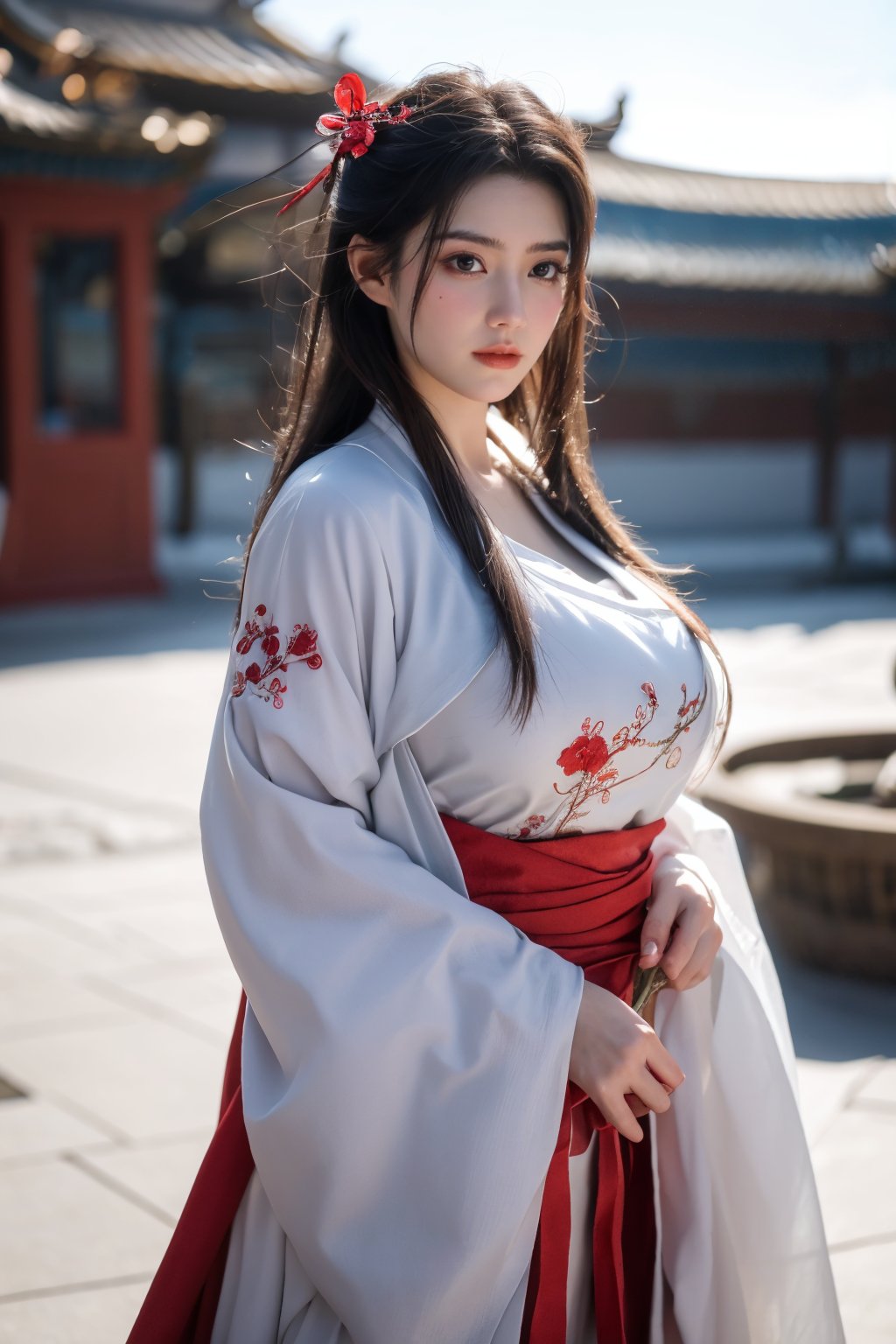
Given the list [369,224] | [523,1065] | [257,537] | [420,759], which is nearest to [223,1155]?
[523,1065]

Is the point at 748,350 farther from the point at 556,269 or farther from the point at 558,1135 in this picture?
the point at 558,1135

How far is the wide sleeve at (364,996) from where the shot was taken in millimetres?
1301

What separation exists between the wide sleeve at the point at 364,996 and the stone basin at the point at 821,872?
6.62ft

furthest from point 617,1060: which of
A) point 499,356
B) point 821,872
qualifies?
point 821,872

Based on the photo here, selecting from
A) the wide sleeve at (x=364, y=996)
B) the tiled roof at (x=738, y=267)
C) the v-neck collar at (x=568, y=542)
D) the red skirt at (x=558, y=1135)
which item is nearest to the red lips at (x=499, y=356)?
the v-neck collar at (x=568, y=542)

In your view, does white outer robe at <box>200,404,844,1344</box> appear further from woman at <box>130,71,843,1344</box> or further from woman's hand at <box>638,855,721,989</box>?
woman's hand at <box>638,855,721,989</box>

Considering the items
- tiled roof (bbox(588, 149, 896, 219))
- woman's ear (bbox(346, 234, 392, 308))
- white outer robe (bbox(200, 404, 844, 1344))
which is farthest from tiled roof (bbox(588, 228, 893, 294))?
white outer robe (bbox(200, 404, 844, 1344))

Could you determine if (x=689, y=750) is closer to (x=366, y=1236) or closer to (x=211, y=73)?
(x=366, y=1236)

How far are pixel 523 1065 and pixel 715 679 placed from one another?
0.48 m

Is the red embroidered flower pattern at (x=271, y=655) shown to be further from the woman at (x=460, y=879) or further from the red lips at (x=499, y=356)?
the red lips at (x=499, y=356)

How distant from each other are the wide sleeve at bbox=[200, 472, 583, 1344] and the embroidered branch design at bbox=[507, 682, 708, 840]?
0.13 metres

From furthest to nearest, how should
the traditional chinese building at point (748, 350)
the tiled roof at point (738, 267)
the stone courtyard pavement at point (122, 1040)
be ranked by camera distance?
1. the traditional chinese building at point (748, 350)
2. the tiled roof at point (738, 267)
3. the stone courtyard pavement at point (122, 1040)

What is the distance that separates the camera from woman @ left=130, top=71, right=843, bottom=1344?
1.31 metres

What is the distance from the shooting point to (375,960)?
1.31m
